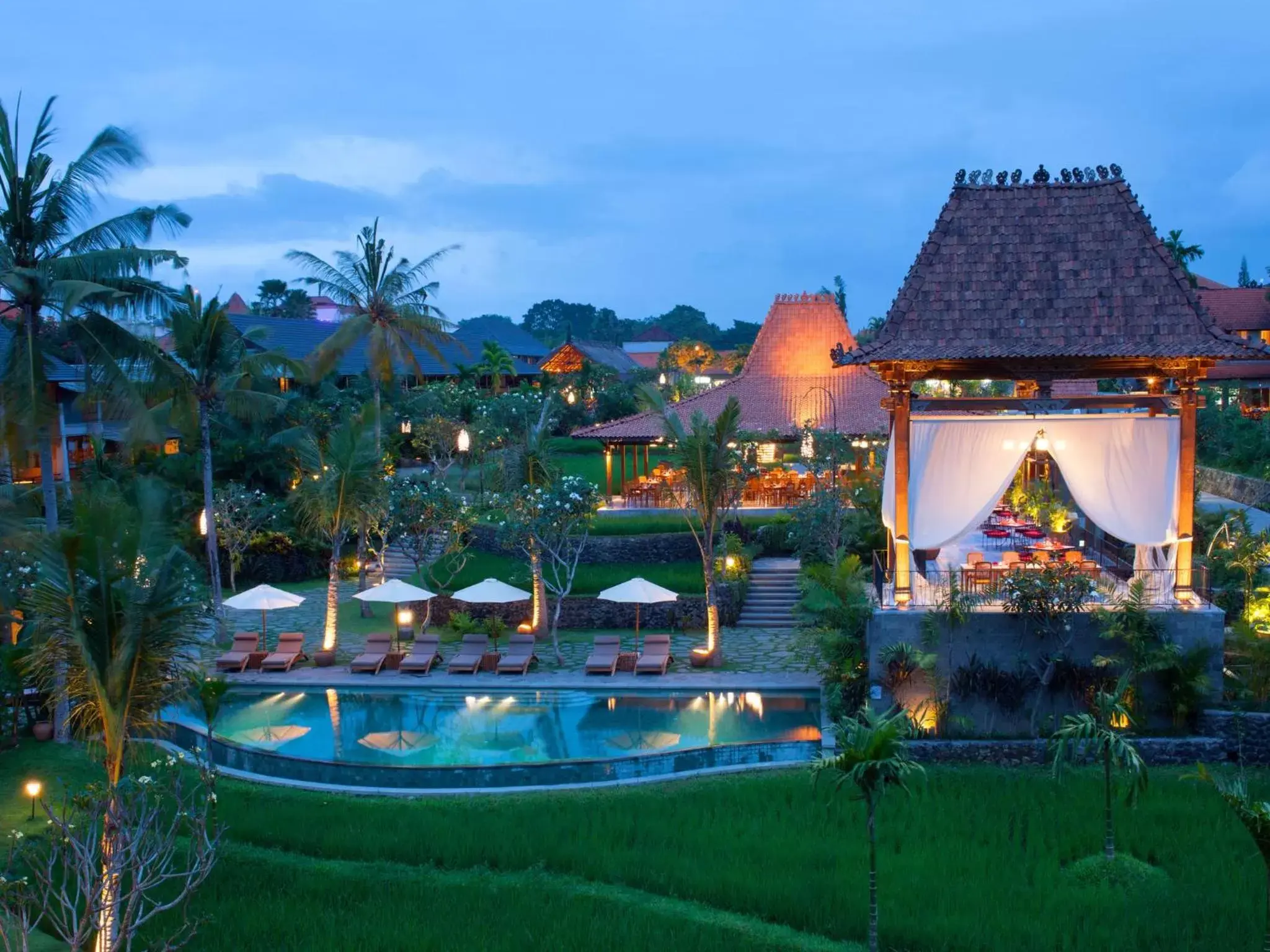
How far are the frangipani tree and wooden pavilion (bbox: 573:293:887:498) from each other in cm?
901

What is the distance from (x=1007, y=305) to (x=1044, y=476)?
1387cm

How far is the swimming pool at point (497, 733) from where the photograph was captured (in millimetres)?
13945

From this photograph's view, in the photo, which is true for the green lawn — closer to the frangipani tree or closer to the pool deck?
the pool deck

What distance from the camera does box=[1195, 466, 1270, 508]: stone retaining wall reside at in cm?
2733

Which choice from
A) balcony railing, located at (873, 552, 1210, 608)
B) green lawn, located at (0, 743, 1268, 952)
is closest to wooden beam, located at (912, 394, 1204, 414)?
balcony railing, located at (873, 552, 1210, 608)

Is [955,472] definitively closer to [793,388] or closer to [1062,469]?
[1062,469]

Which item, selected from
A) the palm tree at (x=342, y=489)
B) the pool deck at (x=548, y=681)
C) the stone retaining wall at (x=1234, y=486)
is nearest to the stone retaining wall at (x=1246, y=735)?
the pool deck at (x=548, y=681)

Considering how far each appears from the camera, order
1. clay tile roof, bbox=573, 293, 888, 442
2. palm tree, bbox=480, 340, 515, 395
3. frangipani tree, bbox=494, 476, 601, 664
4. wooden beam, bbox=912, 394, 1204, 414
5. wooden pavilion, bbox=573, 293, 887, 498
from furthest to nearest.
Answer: palm tree, bbox=480, 340, 515, 395 → clay tile roof, bbox=573, 293, 888, 442 → wooden pavilion, bbox=573, 293, 887, 498 → frangipani tree, bbox=494, 476, 601, 664 → wooden beam, bbox=912, 394, 1204, 414

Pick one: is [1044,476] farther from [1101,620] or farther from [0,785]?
[0,785]

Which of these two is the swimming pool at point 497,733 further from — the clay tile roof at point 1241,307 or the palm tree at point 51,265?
the clay tile roof at point 1241,307

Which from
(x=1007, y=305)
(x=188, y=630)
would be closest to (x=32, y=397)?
(x=188, y=630)

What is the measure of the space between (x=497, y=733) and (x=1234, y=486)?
70.9 ft

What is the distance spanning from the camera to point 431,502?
23078 mm

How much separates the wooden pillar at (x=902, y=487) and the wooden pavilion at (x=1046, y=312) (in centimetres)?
2
